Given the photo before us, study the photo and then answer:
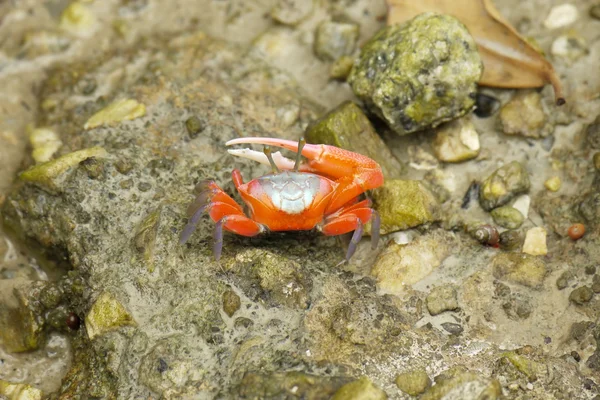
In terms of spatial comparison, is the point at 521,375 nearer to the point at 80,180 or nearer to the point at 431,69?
the point at 431,69

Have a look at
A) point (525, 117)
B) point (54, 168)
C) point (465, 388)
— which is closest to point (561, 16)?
point (525, 117)

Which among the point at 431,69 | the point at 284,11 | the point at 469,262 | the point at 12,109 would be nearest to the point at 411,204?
the point at 469,262

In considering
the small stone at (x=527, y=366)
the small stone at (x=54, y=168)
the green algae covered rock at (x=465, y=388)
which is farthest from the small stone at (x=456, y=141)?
the small stone at (x=54, y=168)

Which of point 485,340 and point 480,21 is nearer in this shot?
point 485,340

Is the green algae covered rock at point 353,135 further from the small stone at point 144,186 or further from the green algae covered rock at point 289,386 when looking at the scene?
the green algae covered rock at point 289,386

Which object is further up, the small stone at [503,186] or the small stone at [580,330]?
the small stone at [503,186]

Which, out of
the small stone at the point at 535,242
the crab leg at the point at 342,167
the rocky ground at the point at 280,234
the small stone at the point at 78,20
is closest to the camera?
the rocky ground at the point at 280,234
